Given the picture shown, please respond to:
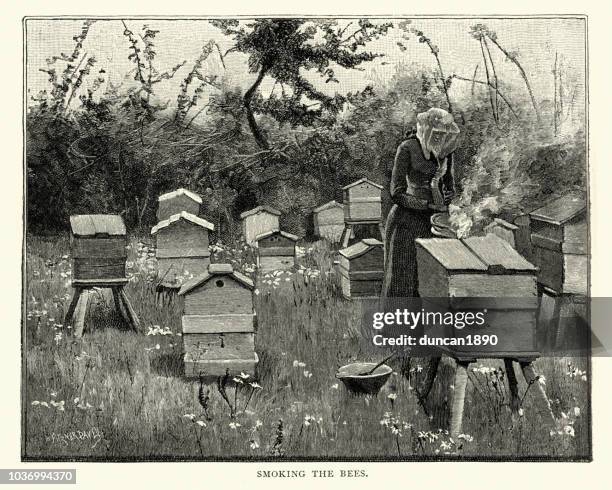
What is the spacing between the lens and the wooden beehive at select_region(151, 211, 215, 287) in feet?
30.5

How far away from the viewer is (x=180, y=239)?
9.34 meters

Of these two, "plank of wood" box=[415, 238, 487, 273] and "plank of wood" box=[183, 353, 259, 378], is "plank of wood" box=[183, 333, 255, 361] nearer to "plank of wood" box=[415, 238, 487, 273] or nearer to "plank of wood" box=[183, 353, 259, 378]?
"plank of wood" box=[183, 353, 259, 378]

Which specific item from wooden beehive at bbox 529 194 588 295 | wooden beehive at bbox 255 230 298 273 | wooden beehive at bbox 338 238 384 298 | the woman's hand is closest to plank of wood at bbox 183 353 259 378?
wooden beehive at bbox 255 230 298 273

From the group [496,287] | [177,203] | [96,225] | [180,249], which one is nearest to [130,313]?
[180,249]

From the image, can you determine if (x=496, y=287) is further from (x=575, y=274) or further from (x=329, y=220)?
(x=329, y=220)

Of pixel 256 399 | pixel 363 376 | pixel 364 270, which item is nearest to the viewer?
pixel 363 376

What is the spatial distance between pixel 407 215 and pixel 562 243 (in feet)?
5.05

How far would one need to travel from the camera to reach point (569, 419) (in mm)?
9047

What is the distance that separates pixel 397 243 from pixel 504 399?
1.84 metres

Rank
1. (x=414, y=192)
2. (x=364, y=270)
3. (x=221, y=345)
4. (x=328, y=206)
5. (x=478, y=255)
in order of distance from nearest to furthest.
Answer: (x=478, y=255) → (x=221, y=345) → (x=414, y=192) → (x=364, y=270) → (x=328, y=206)

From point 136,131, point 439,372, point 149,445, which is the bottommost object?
point 149,445

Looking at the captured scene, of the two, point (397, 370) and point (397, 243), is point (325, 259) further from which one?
point (397, 370)

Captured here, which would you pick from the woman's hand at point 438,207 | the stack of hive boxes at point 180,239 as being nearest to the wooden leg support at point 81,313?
the stack of hive boxes at point 180,239

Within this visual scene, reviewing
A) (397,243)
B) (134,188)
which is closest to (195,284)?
(134,188)
